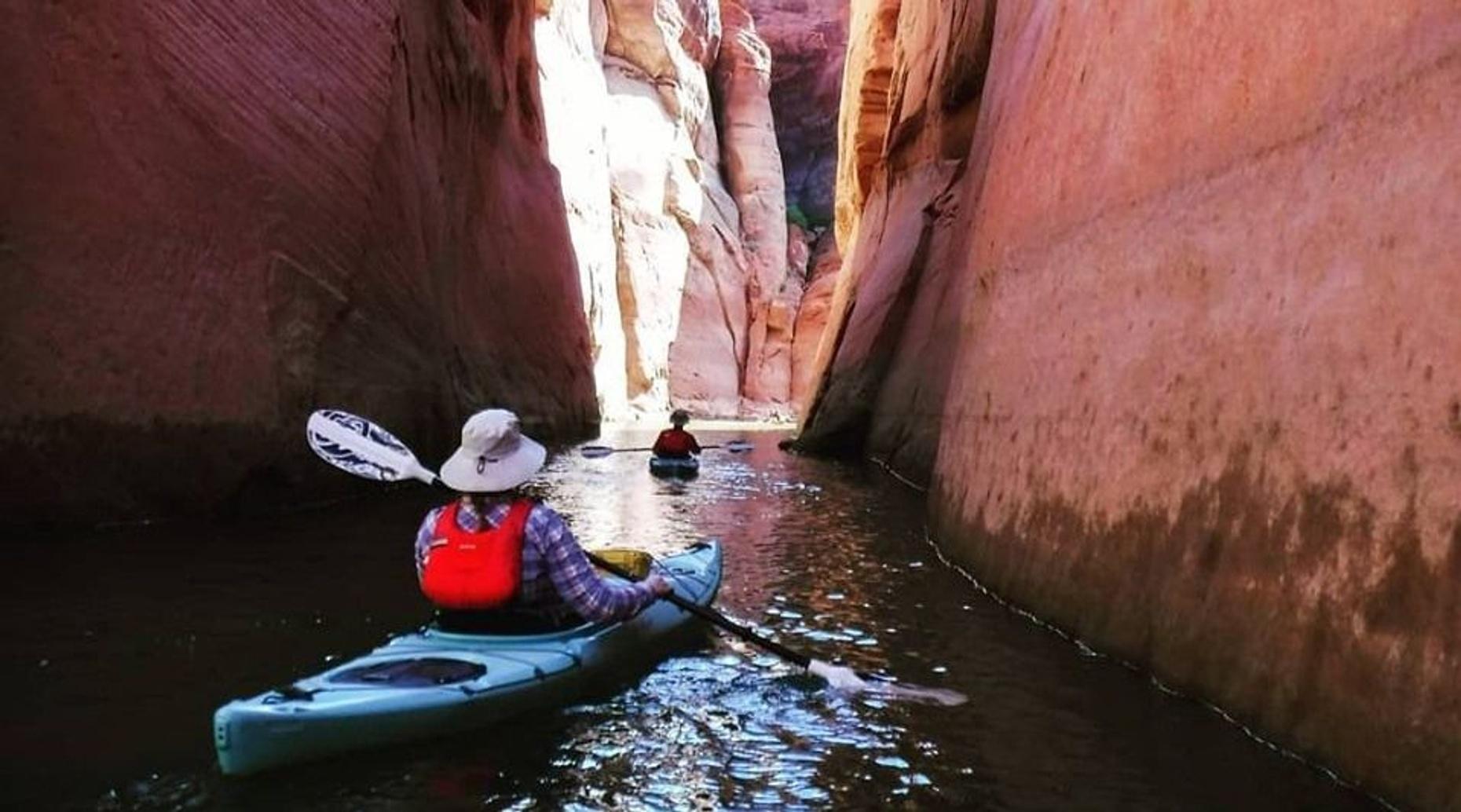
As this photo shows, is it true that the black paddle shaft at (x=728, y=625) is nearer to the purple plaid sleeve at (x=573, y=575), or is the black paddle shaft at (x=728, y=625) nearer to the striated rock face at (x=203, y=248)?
the purple plaid sleeve at (x=573, y=575)

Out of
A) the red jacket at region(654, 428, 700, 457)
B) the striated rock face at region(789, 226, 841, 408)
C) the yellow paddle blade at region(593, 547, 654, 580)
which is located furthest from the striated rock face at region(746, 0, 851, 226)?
the yellow paddle blade at region(593, 547, 654, 580)

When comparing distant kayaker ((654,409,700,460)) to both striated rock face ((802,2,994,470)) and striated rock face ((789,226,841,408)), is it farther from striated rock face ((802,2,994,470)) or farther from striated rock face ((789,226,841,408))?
striated rock face ((789,226,841,408))

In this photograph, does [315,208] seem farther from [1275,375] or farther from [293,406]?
[1275,375]

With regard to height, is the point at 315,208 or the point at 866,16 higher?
the point at 866,16

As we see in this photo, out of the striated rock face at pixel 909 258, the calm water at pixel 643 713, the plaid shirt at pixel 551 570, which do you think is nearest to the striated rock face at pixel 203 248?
the calm water at pixel 643 713

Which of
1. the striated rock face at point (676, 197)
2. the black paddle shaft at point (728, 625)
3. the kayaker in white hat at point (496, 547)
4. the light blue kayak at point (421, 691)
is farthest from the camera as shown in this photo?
the striated rock face at point (676, 197)

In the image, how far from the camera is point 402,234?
11930mm

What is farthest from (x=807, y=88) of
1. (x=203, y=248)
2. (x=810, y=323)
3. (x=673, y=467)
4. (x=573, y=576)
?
(x=573, y=576)

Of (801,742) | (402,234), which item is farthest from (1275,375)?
(402,234)

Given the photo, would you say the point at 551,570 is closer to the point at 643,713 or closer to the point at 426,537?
the point at 426,537

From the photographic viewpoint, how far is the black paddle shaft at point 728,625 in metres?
4.84

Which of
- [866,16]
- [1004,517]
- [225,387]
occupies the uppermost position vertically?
[866,16]

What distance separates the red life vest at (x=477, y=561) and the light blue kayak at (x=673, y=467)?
995 centimetres

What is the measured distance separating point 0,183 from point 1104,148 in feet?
23.9
